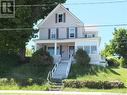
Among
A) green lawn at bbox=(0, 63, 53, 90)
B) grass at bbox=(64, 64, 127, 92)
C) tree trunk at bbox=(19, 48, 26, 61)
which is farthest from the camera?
tree trunk at bbox=(19, 48, 26, 61)

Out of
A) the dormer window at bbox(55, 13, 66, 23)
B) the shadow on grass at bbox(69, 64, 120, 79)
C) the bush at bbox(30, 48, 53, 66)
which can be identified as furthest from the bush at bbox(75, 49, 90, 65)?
the dormer window at bbox(55, 13, 66, 23)

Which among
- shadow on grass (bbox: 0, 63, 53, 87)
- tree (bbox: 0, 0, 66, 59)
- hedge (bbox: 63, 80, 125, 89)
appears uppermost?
tree (bbox: 0, 0, 66, 59)

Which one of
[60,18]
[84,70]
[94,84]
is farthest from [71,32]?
[94,84]

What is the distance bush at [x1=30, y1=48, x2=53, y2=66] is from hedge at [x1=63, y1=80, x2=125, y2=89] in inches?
382

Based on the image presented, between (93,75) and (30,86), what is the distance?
867 centimetres

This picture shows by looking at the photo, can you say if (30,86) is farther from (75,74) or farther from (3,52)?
(3,52)

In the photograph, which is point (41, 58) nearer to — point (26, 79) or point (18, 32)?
point (18, 32)

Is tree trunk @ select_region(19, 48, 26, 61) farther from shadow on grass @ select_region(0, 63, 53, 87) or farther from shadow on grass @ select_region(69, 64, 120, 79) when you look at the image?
shadow on grass @ select_region(69, 64, 120, 79)

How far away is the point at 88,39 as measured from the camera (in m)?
55.7

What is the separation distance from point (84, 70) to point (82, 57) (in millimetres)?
2700

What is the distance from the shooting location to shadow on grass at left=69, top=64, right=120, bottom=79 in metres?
48.3

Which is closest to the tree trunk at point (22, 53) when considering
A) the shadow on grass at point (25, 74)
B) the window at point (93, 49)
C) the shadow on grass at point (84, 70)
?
the shadow on grass at point (25, 74)

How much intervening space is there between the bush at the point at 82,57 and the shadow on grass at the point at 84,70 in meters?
0.51

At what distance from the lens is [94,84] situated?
137 ft
